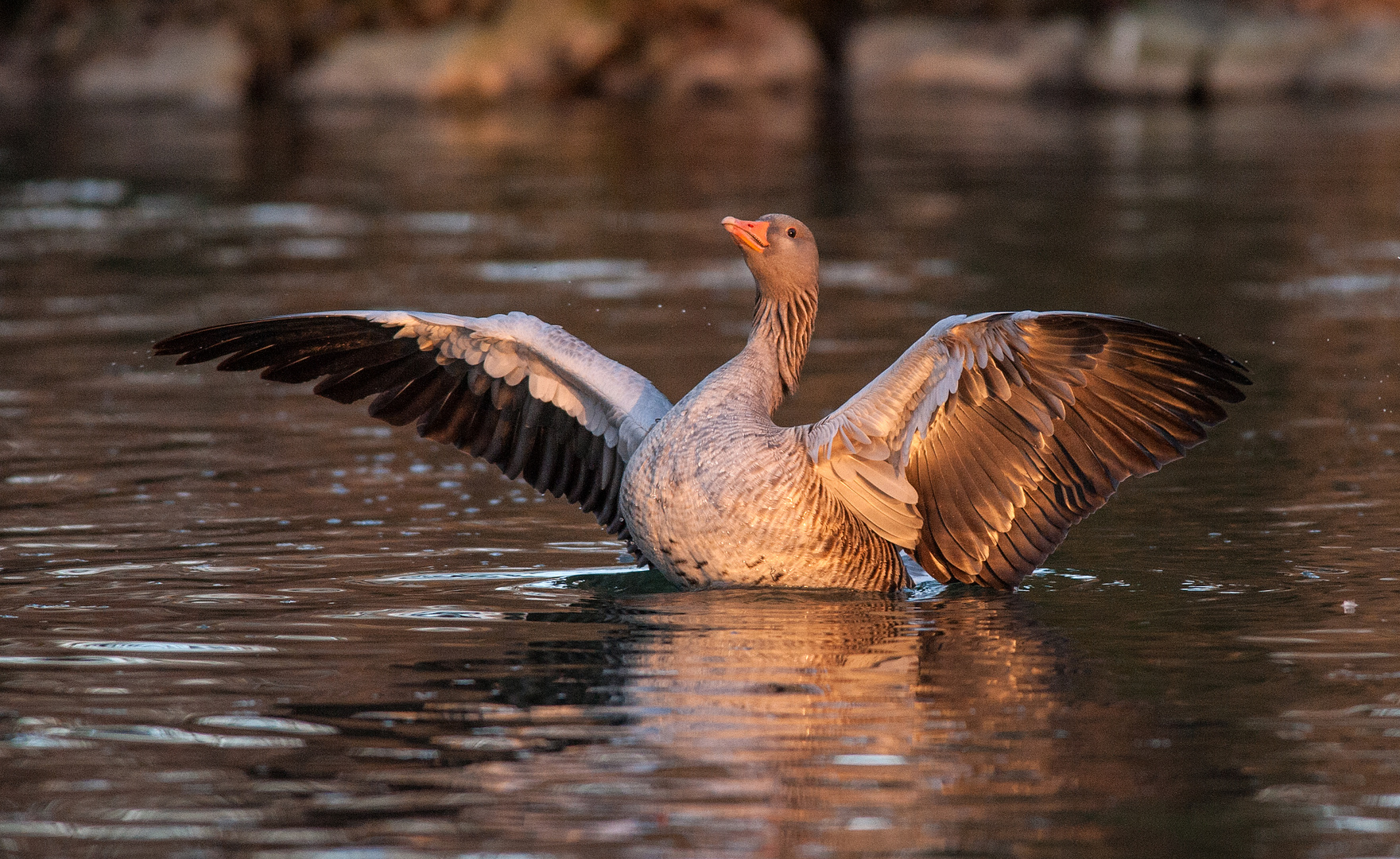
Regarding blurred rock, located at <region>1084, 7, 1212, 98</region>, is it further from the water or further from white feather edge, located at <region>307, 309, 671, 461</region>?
white feather edge, located at <region>307, 309, 671, 461</region>

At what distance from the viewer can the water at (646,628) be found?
16.9ft

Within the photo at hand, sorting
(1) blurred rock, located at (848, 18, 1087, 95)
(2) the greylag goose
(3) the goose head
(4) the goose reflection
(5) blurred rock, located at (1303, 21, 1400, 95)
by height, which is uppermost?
(1) blurred rock, located at (848, 18, 1087, 95)

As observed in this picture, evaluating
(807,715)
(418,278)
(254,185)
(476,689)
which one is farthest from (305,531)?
(254,185)

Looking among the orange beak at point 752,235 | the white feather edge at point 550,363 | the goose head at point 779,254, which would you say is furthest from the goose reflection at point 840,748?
the orange beak at point 752,235

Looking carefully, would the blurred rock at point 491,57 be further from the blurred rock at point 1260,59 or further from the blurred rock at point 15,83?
the blurred rock at point 1260,59

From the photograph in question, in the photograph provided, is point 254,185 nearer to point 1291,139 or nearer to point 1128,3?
point 1291,139

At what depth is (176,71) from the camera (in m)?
48.3

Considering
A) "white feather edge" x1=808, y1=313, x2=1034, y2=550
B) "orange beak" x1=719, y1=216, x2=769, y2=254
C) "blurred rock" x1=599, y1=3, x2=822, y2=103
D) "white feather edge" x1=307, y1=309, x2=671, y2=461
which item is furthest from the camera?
"blurred rock" x1=599, y1=3, x2=822, y2=103

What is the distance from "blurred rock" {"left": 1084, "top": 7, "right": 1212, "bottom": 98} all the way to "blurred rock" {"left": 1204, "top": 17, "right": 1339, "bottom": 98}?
378mm

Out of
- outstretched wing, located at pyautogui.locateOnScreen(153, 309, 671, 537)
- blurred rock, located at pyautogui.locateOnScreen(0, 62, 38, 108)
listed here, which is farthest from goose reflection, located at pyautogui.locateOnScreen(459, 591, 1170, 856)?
blurred rock, located at pyautogui.locateOnScreen(0, 62, 38, 108)

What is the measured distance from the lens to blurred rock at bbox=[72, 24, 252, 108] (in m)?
47.8

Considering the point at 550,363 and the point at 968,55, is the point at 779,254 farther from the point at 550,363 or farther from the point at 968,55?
the point at 968,55

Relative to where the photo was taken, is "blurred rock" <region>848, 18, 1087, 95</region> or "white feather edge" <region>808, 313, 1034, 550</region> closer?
"white feather edge" <region>808, 313, 1034, 550</region>

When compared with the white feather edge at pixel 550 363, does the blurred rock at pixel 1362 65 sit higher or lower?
higher
